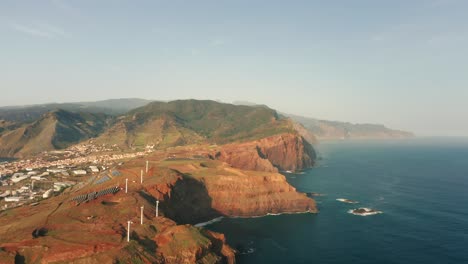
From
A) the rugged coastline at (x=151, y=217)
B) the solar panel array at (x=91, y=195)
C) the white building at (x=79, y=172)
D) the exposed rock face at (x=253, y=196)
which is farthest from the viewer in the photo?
the white building at (x=79, y=172)

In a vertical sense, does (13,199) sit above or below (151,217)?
below

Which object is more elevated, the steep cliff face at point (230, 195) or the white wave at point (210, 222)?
the steep cliff face at point (230, 195)

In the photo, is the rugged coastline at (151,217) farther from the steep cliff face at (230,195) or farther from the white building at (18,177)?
the white building at (18,177)

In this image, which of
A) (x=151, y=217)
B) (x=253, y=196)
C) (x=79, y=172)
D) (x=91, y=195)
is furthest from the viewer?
(x=79, y=172)

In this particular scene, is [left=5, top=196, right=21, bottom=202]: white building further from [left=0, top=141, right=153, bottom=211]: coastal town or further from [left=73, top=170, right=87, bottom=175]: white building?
[left=73, top=170, right=87, bottom=175]: white building

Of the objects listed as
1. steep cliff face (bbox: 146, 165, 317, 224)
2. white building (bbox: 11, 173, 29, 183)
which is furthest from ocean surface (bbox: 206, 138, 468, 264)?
white building (bbox: 11, 173, 29, 183)

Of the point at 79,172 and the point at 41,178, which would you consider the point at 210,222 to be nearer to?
the point at 79,172

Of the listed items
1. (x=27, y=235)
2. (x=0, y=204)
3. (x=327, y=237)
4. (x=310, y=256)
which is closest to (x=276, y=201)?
(x=327, y=237)

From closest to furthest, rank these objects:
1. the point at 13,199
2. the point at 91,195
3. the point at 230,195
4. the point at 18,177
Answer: the point at 91,195 < the point at 13,199 < the point at 230,195 < the point at 18,177

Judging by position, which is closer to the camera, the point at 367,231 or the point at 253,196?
the point at 367,231

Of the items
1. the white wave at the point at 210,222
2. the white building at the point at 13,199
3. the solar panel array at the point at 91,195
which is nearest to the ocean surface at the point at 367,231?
the white wave at the point at 210,222

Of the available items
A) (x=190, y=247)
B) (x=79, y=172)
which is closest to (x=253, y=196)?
(x=190, y=247)

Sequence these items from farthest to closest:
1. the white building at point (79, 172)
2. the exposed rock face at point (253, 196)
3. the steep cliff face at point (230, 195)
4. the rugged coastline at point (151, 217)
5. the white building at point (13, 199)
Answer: the white building at point (79, 172) → the exposed rock face at point (253, 196) → the steep cliff face at point (230, 195) → the white building at point (13, 199) → the rugged coastline at point (151, 217)
